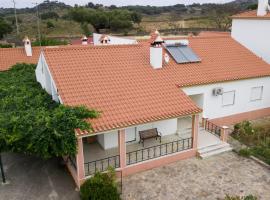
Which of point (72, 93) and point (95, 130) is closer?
point (95, 130)

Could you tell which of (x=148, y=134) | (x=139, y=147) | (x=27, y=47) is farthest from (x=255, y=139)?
(x=27, y=47)

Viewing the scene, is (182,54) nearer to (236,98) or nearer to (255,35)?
(236,98)

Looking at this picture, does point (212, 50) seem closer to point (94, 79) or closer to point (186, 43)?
point (186, 43)

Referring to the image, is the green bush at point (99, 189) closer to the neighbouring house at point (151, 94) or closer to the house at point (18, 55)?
the neighbouring house at point (151, 94)

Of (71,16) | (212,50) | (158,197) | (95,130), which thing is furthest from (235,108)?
(71,16)

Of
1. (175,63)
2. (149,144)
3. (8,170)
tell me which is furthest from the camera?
(175,63)

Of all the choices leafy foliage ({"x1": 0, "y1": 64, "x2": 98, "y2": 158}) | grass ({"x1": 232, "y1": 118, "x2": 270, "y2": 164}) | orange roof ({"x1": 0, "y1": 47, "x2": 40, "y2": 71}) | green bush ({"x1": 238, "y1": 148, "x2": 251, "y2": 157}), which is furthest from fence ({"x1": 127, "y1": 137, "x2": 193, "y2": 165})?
orange roof ({"x1": 0, "y1": 47, "x2": 40, "y2": 71})

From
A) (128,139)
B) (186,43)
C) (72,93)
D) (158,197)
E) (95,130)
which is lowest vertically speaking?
(158,197)
